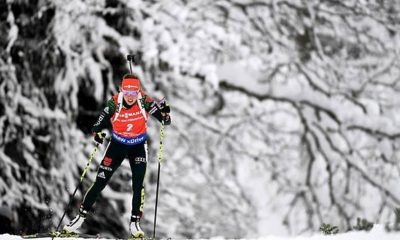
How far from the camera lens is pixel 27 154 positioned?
20.2 ft

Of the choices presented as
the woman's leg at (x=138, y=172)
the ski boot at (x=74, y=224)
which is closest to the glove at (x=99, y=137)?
the woman's leg at (x=138, y=172)

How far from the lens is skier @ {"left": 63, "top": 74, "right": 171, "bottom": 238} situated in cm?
348

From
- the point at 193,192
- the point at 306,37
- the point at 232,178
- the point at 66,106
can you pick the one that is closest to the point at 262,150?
the point at 232,178

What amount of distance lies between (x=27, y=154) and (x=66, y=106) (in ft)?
2.64

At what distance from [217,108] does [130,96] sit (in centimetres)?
315

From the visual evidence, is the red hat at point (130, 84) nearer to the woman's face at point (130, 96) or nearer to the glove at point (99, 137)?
the woman's face at point (130, 96)

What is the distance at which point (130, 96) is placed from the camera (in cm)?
345

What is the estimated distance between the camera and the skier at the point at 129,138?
348 centimetres

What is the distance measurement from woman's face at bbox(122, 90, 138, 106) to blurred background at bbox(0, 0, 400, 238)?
2530 mm

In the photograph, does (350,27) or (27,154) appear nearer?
Answer: (27,154)

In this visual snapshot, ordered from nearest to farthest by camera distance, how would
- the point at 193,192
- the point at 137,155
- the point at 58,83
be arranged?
1. the point at 137,155
2. the point at 58,83
3. the point at 193,192

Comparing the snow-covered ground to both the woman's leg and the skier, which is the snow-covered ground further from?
the woman's leg

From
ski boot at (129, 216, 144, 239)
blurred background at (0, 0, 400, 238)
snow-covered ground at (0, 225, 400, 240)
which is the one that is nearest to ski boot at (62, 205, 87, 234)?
ski boot at (129, 216, 144, 239)

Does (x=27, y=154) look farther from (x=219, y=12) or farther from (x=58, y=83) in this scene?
(x=219, y=12)
